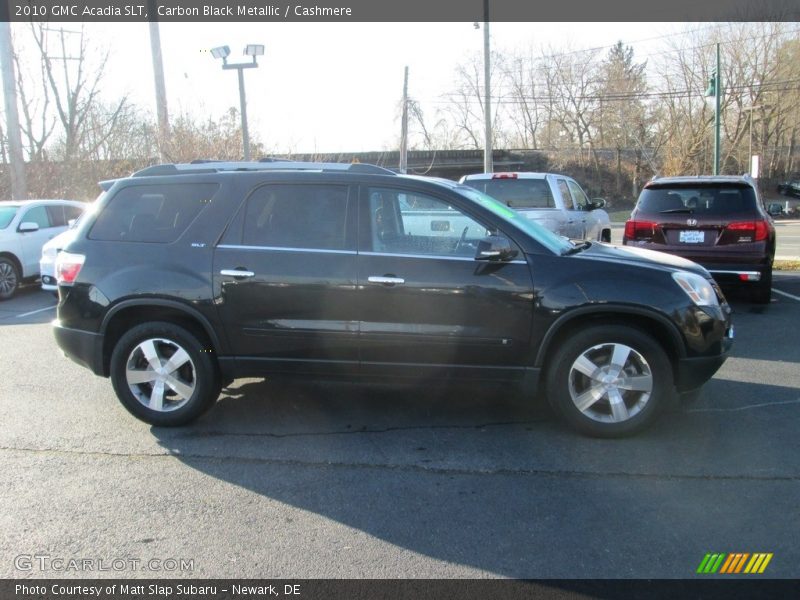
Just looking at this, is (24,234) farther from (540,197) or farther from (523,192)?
(540,197)

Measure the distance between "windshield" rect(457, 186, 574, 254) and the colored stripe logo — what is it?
86.7 inches

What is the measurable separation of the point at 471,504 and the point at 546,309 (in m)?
1.48

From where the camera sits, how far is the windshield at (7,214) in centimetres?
1127

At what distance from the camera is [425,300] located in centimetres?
448

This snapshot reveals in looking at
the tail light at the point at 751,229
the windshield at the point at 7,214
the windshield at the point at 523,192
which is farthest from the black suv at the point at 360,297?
the windshield at the point at 7,214

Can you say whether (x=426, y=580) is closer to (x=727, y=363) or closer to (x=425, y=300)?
(x=425, y=300)

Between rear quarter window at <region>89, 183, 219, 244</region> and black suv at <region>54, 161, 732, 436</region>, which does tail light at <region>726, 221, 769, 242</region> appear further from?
rear quarter window at <region>89, 183, 219, 244</region>

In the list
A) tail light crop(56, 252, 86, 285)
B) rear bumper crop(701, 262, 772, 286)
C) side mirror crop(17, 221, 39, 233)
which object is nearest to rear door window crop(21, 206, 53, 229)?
side mirror crop(17, 221, 39, 233)

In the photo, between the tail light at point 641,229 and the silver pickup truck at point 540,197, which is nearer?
the tail light at point 641,229

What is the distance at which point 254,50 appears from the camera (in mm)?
13875

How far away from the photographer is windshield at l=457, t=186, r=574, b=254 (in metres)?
4.62

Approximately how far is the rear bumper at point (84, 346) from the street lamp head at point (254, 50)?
1054cm

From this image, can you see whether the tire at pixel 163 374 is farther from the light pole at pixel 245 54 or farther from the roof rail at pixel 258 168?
the light pole at pixel 245 54

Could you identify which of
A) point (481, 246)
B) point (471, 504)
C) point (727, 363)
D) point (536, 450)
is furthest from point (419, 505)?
point (727, 363)
